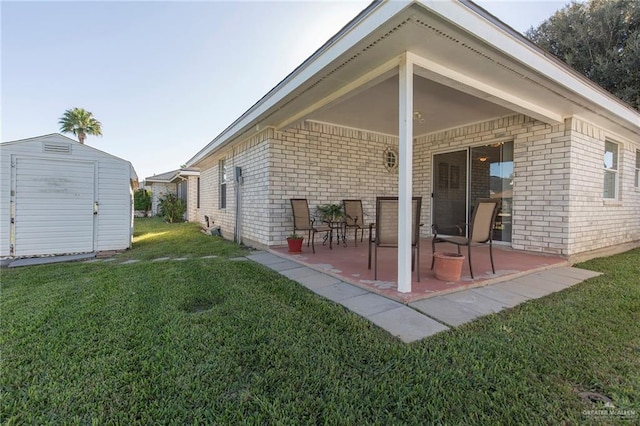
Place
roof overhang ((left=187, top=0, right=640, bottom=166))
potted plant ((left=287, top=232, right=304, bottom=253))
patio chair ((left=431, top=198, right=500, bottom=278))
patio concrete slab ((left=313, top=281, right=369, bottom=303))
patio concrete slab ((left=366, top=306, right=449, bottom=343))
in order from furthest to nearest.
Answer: potted plant ((left=287, top=232, right=304, bottom=253)) → patio chair ((left=431, top=198, right=500, bottom=278)) → patio concrete slab ((left=313, top=281, right=369, bottom=303)) → roof overhang ((left=187, top=0, right=640, bottom=166)) → patio concrete slab ((left=366, top=306, right=449, bottom=343))

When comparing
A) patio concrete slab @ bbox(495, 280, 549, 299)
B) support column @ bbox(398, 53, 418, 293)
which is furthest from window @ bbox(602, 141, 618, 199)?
support column @ bbox(398, 53, 418, 293)

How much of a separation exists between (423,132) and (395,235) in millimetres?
4639

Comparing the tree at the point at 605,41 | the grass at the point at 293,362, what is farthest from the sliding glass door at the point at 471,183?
the tree at the point at 605,41

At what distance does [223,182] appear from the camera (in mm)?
8867

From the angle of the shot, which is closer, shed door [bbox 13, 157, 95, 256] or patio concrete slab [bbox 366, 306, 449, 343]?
patio concrete slab [bbox 366, 306, 449, 343]

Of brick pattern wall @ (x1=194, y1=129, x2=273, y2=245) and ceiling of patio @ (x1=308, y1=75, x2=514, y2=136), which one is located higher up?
ceiling of patio @ (x1=308, y1=75, x2=514, y2=136)

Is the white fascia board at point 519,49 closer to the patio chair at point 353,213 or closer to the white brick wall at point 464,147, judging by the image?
the white brick wall at point 464,147

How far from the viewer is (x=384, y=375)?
162 cm

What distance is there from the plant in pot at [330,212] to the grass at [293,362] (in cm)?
305

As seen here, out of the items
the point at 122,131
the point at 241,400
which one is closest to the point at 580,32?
the point at 241,400

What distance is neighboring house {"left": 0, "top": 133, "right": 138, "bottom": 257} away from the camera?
4527mm

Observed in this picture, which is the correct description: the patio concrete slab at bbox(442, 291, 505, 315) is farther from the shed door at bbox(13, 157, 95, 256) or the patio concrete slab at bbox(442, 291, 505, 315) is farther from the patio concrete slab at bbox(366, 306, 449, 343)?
the shed door at bbox(13, 157, 95, 256)

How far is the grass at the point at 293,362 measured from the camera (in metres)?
1.35

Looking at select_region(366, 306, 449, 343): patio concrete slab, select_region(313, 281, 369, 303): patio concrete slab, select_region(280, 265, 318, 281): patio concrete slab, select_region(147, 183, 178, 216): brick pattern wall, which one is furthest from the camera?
select_region(147, 183, 178, 216): brick pattern wall
